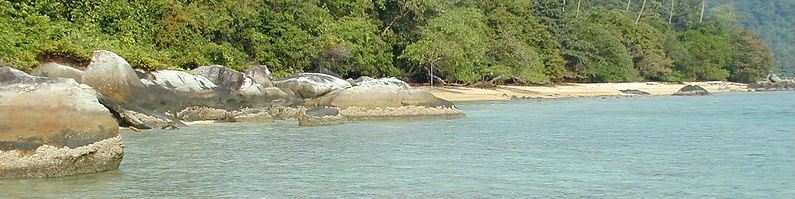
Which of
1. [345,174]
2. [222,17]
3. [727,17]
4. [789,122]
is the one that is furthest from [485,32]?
[727,17]

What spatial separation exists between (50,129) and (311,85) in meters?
13.0

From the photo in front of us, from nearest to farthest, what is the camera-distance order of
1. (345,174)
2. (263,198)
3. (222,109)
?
(263,198) < (345,174) < (222,109)

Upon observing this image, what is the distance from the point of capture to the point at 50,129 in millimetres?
9227

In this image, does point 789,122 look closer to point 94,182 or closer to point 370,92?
point 370,92

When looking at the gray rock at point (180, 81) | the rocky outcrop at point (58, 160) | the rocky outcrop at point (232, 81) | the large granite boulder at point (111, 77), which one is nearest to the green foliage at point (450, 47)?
the rocky outcrop at point (232, 81)

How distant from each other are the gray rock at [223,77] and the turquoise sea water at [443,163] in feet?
8.62

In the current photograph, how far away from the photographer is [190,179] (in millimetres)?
9734

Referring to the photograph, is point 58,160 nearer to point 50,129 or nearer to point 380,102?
point 50,129

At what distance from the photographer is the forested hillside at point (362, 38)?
2089 cm

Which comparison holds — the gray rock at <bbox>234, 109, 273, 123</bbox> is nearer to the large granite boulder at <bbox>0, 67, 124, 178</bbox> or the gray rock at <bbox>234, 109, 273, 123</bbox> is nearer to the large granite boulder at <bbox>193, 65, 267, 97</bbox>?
the large granite boulder at <bbox>193, 65, 267, 97</bbox>

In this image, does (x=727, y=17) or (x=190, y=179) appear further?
(x=727, y=17)

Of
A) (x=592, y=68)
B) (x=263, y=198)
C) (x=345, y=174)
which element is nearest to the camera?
(x=263, y=198)

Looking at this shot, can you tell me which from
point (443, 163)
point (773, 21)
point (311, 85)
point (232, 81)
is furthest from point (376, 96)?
point (773, 21)

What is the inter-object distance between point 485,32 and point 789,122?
21878 millimetres
